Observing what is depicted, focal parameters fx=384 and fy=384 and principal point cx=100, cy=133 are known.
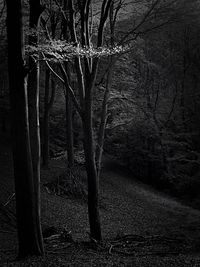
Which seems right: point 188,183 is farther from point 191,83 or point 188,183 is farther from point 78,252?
point 78,252

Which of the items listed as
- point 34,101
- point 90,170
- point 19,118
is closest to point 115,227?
point 90,170

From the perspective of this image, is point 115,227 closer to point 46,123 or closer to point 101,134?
point 101,134

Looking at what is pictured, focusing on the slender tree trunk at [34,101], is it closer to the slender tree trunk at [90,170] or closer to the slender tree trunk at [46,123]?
the slender tree trunk at [90,170]

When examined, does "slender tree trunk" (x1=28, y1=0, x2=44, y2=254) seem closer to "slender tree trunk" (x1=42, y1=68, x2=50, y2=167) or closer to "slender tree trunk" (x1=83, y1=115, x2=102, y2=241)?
"slender tree trunk" (x1=83, y1=115, x2=102, y2=241)

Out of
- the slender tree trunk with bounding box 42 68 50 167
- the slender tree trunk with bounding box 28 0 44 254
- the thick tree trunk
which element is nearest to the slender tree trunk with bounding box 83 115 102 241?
the slender tree trunk with bounding box 28 0 44 254

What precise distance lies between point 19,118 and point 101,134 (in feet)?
19.3

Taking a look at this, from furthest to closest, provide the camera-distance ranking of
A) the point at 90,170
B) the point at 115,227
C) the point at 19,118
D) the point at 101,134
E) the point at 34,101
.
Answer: the point at 115,227 < the point at 101,134 < the point at 90,170 < the point at 34,101 < the point at 19,118

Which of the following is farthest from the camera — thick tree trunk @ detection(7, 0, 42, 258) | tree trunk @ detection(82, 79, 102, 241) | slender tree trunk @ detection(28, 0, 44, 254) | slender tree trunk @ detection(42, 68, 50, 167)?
slender tree trunk @ detection(42, 68, 50, 167)

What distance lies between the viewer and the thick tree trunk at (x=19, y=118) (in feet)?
24.3

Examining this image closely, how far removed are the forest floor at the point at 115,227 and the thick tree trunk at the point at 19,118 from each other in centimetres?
102

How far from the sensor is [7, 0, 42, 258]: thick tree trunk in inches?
291

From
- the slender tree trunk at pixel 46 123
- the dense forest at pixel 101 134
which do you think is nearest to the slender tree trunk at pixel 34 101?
the dense forest at pixel 101 134

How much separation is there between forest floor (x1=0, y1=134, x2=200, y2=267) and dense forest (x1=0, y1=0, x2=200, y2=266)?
5cm

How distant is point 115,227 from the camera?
1380 centimetres
